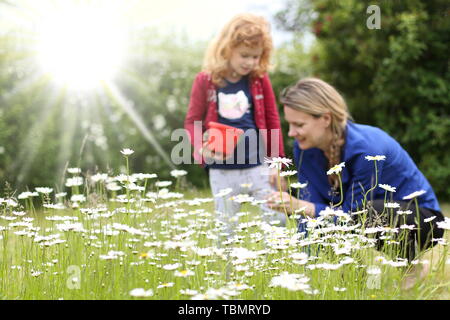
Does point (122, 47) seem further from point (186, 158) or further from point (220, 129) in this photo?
point (220, 129)

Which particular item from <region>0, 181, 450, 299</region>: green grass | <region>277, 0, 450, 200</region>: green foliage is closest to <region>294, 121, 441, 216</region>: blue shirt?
<region>0, 181, 450, 299</region>: green grass

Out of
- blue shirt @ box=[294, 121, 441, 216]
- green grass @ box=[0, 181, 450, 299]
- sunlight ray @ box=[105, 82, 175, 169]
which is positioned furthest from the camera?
sunlight ray @ box=[105, 82, 175, 169]

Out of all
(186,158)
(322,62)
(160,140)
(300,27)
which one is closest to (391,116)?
(322,62)

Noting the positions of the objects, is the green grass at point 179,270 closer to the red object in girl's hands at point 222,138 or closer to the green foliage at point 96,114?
the red object in girl's hands at point 222,138

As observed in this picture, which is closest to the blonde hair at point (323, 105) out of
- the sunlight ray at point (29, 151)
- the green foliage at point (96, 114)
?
the green foliage at point (96, 114)

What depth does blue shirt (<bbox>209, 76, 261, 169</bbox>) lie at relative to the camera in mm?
3738

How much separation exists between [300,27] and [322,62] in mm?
10094

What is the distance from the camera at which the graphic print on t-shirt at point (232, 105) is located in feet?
12.5

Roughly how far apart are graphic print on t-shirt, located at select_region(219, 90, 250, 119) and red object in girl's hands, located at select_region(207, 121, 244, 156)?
0.17 metres

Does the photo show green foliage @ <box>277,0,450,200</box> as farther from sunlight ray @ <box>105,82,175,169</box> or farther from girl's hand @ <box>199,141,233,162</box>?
girl's hand @ <box>199,141,233,162</box>

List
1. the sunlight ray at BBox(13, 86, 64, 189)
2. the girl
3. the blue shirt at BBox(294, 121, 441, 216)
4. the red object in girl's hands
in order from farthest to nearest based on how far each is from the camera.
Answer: the sunlight ray at BBox(13, 86, 64, 189)
the girl
the red object in girl's hands
the blue shirt at BBox(294, 121, 441, 216)

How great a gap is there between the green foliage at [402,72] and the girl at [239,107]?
3361 millimetres

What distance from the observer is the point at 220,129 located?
3.66 m

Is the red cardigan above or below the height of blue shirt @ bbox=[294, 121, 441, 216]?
above
